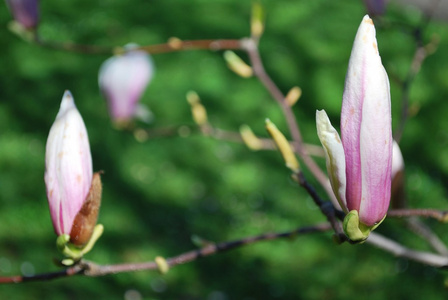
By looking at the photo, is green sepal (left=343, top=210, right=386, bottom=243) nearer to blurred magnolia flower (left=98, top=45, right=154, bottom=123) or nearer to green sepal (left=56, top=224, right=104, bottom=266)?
green sepal (left=56, top=224, right=104, bottom=266)

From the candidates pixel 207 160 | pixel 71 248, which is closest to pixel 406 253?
pixel 71 248

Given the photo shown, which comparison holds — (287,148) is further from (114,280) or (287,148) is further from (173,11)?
(173,11)

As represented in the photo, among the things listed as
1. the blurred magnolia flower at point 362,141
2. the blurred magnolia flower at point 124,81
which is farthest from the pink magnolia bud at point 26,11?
the blurred magnolia flower at point 362,141

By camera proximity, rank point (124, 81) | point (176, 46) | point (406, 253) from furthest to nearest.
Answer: point (124, 81), point (176, 46), point (406, 253)

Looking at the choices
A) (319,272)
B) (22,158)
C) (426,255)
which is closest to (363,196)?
(426,255)

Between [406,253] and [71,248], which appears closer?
[71,248]

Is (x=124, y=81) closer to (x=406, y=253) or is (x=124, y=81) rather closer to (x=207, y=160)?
(x=406, y=253)

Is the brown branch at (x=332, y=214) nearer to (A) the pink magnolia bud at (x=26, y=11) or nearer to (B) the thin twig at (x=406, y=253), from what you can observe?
(B) the thin twig at (x=406, y=253)
